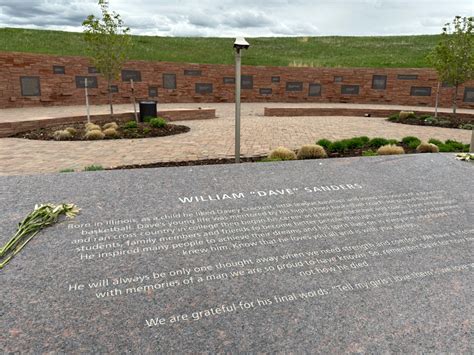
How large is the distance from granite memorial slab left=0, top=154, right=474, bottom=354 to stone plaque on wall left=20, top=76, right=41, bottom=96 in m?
13.7

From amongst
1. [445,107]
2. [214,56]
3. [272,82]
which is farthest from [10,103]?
[445,107]

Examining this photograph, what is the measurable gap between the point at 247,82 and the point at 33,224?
59.8 feet

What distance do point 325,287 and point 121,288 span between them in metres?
1.16

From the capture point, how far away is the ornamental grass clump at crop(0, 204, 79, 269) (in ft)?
8.33

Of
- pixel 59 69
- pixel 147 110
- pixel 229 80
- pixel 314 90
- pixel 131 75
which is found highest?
pixel 59 69

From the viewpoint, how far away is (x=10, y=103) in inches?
605

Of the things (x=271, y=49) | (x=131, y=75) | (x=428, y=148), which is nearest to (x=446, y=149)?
(x=428, y=148)

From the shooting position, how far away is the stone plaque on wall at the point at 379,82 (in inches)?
792

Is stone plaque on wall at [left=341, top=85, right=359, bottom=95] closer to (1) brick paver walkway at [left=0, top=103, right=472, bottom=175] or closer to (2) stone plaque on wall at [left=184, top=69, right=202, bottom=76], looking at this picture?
(1) brick paver walkway at [left=0, top=103, right=472, bottom=175]

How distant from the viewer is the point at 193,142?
974cm

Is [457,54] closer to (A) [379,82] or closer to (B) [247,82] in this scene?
(A) [379,82]

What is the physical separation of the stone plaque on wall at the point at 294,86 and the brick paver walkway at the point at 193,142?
19.9 ft

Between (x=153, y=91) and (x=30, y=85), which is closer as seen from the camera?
(x=30, y=85)

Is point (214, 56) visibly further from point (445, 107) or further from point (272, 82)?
point (445, 107)
